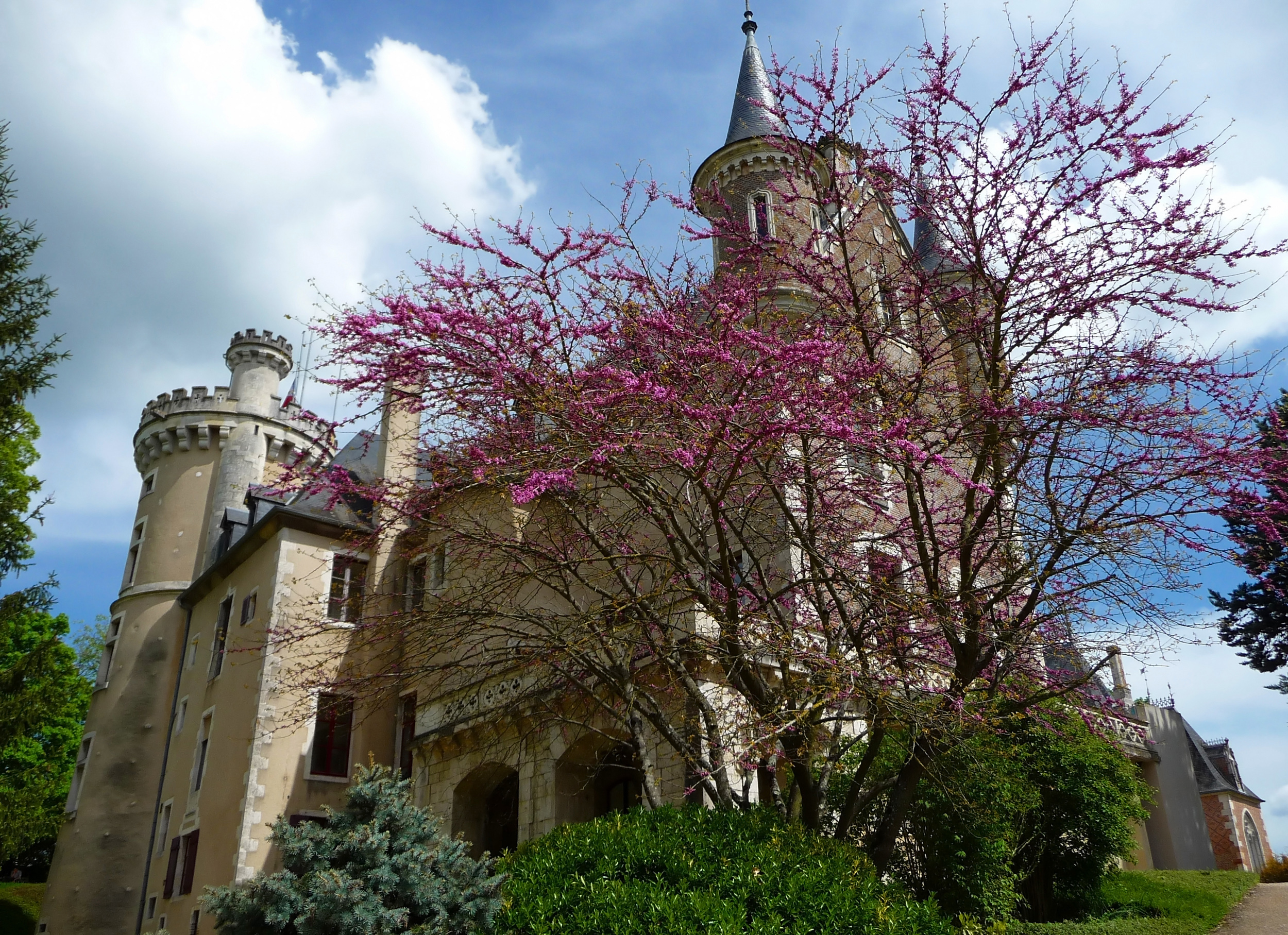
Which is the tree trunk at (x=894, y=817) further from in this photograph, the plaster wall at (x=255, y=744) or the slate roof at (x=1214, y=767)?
the slate roof at (x=1214, y=767)

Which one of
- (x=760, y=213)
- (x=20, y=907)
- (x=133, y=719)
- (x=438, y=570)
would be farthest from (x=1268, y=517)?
(x=20, y=907)

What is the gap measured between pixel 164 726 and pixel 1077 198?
2518 cm

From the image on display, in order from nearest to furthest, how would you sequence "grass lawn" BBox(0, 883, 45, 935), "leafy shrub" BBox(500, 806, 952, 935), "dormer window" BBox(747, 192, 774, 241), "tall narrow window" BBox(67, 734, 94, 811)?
"leafy shrub" BBox(500, 806, 952, 935)
"dormer window" BBox(747, 192, 774, 241)
"tall narrow window" BBox(67, 734, 94, 811)
"grass lawn" BBox(0, 883, 45, 935)

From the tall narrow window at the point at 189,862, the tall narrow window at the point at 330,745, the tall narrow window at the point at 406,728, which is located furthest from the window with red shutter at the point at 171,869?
the tall narrow window at the point at 406,728

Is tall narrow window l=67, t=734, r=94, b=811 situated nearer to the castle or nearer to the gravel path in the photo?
the castle

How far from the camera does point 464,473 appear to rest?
10.3m

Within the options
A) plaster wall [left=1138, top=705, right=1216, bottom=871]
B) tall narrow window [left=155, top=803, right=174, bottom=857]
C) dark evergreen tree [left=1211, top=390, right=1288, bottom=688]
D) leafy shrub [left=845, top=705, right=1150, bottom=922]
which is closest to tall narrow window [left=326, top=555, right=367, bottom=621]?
tall narrow window [left=155, top=803, right=174, bottom=857]

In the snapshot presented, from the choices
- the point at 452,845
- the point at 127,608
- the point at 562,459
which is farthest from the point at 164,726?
the point at 562,459

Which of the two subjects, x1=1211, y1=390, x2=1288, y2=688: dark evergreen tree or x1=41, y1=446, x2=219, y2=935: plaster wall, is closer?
x1=1211, y1=390, x2=1288, y2=688: dark evergreen tree

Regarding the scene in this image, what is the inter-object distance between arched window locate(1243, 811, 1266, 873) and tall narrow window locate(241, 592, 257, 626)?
3118 centimetres

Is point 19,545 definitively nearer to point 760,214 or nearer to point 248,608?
point 248,608

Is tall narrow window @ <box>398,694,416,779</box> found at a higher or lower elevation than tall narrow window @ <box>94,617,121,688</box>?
lower

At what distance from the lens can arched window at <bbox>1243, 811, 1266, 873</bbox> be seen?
31328mm

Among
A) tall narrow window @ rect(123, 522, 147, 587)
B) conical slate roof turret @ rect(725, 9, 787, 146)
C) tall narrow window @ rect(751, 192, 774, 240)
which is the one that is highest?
conical slate roof turret @ rect(725, 9, 787, 146)
